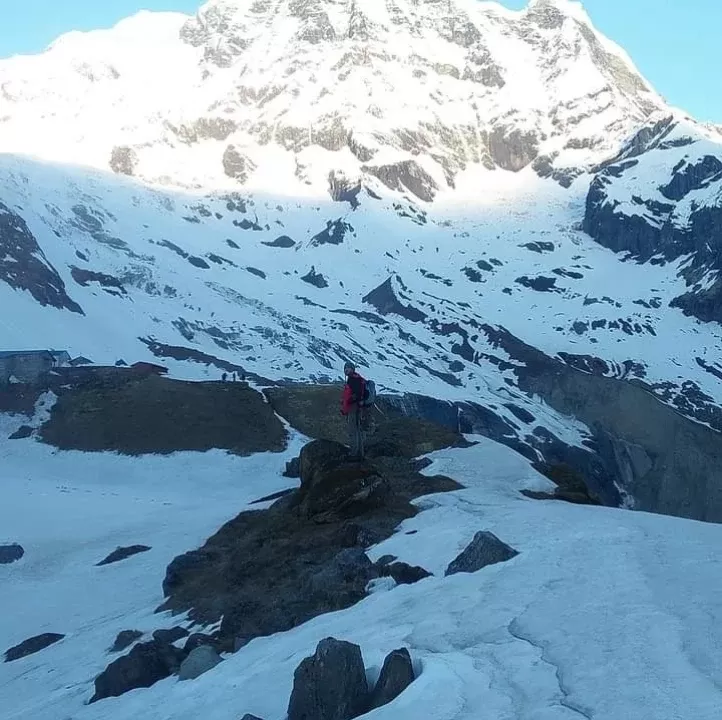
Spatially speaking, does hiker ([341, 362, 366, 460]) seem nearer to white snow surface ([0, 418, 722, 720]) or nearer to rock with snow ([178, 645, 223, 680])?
white snow surface ([0, 418, 722, 720])

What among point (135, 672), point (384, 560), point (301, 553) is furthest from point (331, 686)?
point (301, 553)

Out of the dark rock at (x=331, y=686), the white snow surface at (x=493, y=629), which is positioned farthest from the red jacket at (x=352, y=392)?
the dark rock at (x=331, y=686)

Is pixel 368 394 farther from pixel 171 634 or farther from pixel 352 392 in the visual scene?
pixel 171 634

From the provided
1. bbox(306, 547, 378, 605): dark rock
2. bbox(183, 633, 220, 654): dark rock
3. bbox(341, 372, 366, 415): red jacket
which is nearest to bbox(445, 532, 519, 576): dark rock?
bbox(306, 547, 378, 605): dark rock

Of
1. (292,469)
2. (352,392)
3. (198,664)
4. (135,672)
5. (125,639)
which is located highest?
(352,392)

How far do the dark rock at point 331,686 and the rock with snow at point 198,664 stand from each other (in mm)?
3782

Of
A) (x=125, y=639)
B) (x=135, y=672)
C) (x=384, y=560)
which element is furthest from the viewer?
(x=125, y=639)

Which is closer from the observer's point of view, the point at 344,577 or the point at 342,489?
the point at 344,577

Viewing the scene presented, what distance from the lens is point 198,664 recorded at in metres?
13.9

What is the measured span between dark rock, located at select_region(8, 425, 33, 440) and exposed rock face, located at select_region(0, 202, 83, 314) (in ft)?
250

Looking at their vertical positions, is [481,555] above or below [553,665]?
below

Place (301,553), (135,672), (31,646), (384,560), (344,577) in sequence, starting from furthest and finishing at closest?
(31,646) < (301,553) < (384,560) < (344,577) < (135,672)

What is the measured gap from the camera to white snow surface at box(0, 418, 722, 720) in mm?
9180

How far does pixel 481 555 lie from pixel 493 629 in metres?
3.74
